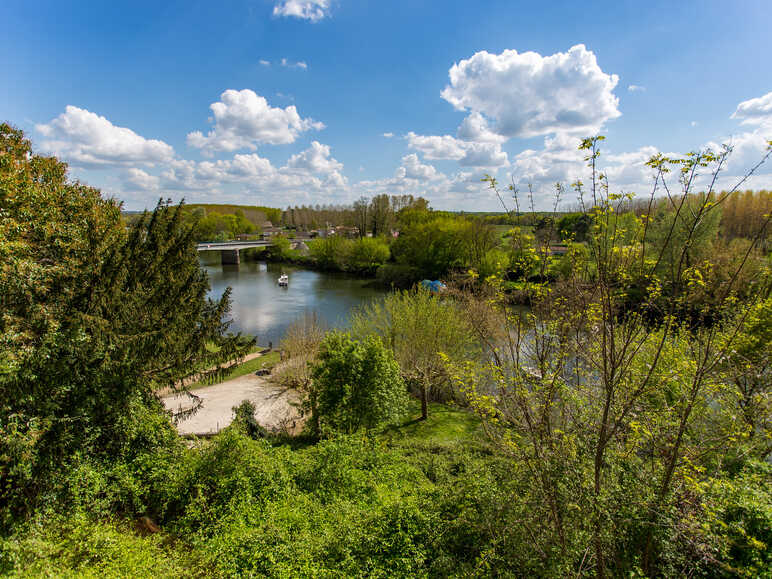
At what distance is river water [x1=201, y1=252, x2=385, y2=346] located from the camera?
33.0 m

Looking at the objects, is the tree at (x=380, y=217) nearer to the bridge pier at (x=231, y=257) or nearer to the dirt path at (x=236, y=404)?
the bridge pier at (x=231, y=257)

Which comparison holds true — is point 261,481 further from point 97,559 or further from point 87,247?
point 87,247

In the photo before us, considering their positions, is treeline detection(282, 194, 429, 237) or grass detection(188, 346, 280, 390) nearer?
grass detection(188, 346, 280, 390)

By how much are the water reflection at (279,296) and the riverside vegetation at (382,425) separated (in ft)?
51.3

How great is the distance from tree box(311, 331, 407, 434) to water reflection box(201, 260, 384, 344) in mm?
15625

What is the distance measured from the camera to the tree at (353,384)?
1196 cm

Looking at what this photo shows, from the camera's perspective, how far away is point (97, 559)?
17.7 ft

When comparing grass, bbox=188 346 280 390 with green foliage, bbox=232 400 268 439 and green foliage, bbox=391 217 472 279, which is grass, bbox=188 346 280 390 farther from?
green foliage, bbox=391 217 472 279

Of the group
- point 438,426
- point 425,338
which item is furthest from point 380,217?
point 438,426

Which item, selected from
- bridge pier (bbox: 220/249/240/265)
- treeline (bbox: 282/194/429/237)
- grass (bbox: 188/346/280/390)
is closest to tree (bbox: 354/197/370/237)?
treeline (bbox: 282/194/429/237)

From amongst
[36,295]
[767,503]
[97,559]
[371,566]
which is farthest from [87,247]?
[767,503]

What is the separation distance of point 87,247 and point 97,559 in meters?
6.63

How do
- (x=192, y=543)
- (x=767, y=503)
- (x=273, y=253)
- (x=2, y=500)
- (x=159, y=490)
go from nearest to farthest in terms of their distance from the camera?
(x=767, y=503)
(x=192, y=543)
(x=2, y=500)
(x=159, y=490)
(x=273, y=253)

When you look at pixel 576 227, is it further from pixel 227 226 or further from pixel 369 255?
pixel 227 226
